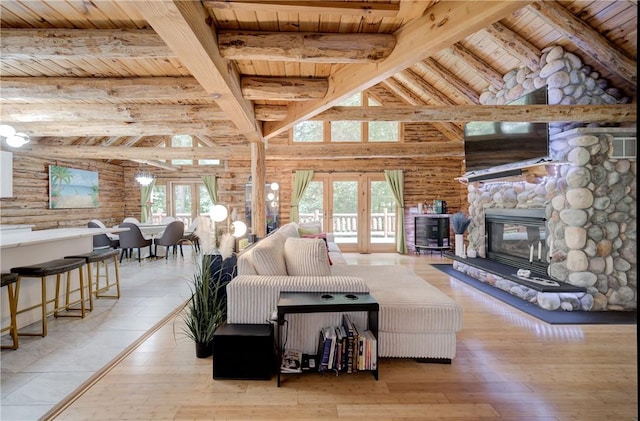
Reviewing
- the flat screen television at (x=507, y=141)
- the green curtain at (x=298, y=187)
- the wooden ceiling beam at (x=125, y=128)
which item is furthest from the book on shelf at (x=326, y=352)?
the green curtain at (x=298, y=187)

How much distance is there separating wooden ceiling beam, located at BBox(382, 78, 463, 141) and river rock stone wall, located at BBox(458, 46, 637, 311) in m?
2.99

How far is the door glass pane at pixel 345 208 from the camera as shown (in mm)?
8023

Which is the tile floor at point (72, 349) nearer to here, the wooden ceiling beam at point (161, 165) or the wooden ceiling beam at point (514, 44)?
the wooden ceiling beam at point (161, 165)

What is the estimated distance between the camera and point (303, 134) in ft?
26.1

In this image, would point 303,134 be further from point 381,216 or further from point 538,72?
point 538,72

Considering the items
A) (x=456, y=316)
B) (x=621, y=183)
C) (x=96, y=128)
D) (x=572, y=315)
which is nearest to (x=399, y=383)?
(x=456, y=316)

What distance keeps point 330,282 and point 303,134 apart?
20.3ft

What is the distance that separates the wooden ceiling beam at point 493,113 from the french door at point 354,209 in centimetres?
396

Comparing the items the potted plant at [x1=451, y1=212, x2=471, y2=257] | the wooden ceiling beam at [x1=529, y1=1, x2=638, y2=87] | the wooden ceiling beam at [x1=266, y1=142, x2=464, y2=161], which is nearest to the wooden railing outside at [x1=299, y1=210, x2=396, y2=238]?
the wooden ceiling beam at [x1=266, y1=142, x2=464, y2=161]

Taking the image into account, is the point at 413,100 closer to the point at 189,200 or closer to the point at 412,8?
the point at 412,8

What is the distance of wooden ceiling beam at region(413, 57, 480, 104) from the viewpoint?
5.23m

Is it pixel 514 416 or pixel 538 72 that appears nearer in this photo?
pixel 514 416

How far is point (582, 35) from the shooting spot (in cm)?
325

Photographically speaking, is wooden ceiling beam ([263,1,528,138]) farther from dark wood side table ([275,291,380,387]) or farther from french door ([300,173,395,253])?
french door ([300,173,395,253])
